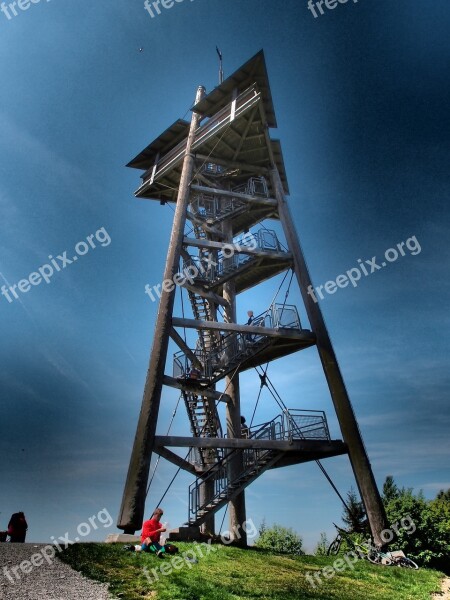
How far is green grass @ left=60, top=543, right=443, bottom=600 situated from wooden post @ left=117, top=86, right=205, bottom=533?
1991 mm

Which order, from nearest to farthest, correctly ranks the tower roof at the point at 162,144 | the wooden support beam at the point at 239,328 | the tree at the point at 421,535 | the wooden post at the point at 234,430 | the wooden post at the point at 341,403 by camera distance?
the wooden post at the point at 341,403, the wooden post at the point at 234,430, the wooden support beam at the point at 239,328, the tree at the point at 421,535, the tower roof at the point at 162,144

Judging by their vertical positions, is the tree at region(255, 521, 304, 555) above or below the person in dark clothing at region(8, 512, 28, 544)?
below

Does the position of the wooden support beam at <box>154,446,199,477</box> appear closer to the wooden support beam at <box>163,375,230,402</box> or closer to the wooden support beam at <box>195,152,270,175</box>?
the wooden support beam at <box>163,375,230,402</box>

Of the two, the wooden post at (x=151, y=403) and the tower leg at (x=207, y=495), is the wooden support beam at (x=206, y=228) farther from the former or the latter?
the tower leg at (x=207, y=495)

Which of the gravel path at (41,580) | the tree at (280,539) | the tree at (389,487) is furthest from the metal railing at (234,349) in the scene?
the tree at (280,539)

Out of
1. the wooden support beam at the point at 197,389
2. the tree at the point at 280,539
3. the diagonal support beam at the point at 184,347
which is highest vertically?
the diagonal support beam at the point at 184,347

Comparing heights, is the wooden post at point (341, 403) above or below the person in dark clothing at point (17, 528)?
above

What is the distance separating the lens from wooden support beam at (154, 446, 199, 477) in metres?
14.3

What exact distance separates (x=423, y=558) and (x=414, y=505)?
2.79 meters

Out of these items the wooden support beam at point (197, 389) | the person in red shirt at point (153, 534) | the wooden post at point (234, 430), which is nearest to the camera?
the person in red shirt at point (153, 534)

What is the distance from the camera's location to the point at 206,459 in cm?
1759

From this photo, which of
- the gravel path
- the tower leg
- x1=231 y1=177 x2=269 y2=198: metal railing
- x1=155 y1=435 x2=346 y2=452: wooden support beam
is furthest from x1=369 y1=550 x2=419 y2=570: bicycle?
x1=231 y1=177 x2=269 y2=198: metal railing

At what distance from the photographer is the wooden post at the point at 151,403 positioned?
12.8 metres

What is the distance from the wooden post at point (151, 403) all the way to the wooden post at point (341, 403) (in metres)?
5.00
